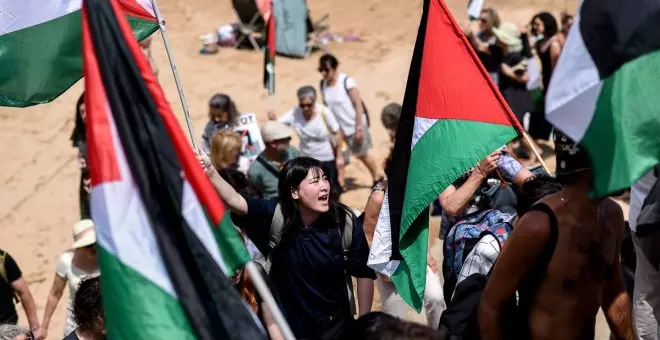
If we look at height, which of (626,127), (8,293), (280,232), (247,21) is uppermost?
(247,21)

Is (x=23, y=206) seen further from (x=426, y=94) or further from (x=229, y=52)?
(x=426, y=94)

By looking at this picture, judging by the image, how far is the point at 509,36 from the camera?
36.7ft

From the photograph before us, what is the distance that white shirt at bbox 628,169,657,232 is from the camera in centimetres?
476

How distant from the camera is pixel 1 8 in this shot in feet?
15.9

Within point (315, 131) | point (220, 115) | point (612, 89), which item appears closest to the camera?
point (612, 89)

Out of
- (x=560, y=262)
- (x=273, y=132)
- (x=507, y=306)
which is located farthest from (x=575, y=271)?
(x=273, y=132)

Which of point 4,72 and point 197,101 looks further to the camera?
point 197,101

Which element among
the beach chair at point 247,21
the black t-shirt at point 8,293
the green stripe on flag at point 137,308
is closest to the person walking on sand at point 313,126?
the black t-shirt at point 8,293

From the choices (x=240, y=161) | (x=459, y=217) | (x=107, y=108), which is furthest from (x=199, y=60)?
(x=107, y=108)

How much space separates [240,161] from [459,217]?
3.48m

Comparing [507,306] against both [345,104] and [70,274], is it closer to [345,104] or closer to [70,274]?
[70,274]

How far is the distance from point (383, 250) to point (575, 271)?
118cm

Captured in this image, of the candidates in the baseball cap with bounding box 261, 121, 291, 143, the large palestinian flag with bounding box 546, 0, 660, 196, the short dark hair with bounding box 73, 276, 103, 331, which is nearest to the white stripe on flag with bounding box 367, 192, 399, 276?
the short dark hair with bounding box 73, 276, 103, 331

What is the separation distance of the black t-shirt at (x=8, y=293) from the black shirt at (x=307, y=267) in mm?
1877
